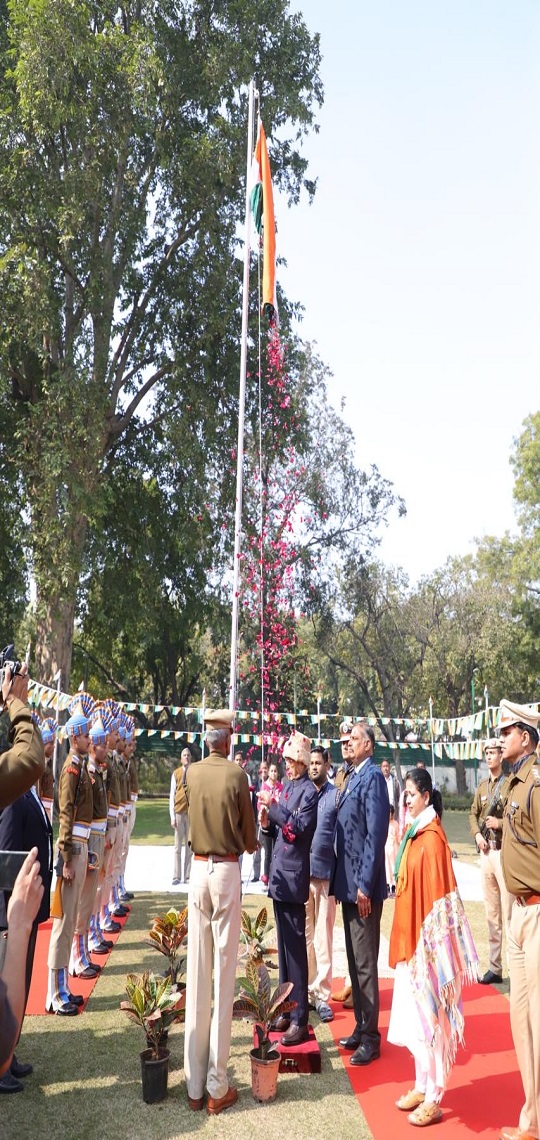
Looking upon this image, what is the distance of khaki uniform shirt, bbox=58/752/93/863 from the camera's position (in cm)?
613

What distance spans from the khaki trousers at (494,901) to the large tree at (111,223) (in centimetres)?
1027

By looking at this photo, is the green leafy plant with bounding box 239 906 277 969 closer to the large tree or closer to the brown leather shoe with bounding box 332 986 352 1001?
the brown leather shoe with bounding box 332 986 352 1001

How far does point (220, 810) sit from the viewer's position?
186 inches

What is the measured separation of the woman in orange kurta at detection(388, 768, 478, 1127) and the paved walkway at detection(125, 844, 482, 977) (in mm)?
3514

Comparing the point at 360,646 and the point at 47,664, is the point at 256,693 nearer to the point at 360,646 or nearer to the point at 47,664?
the point at 360,646

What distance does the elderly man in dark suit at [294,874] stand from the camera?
5285 mm

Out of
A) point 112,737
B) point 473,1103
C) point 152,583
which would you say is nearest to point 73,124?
point 152,583

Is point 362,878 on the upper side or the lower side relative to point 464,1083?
upper

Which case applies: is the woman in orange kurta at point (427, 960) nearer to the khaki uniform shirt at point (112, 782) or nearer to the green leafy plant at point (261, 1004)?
the green leafy plant at point (261, 1004)

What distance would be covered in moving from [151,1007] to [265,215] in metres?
10.5

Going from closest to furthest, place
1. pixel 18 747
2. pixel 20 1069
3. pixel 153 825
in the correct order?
pixel 18 747 < pixel 20 1069 < pixel 153 825

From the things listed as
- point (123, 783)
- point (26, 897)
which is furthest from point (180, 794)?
point (26, 897)

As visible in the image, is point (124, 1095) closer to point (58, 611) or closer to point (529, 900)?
point (529, 900)

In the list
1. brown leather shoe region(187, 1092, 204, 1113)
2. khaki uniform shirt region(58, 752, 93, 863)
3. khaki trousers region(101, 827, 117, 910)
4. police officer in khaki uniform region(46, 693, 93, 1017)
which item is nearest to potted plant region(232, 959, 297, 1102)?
brown leather shoe region(187, 1092, 204, 1113)
